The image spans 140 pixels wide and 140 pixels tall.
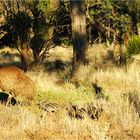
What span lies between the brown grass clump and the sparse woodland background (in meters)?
0.20

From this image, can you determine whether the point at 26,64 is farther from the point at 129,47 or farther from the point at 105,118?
the point at 105,118

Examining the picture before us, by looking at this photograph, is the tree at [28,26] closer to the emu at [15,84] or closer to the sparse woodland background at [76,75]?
the sparse woodland background at [76,75]

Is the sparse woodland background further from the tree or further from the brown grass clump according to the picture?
the brown grass clump

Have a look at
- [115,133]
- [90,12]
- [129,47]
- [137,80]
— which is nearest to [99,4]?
[90,12]

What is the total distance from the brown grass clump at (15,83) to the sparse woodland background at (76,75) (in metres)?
0.20

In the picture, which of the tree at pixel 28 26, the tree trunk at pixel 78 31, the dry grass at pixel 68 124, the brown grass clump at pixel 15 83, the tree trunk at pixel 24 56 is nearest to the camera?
the dry grass at pixel 68 124

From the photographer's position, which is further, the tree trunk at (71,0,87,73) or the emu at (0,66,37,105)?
the tree trunk at (71,0,87,73)

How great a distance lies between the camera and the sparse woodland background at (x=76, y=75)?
6906 millimetres

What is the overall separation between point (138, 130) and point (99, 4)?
19587mm

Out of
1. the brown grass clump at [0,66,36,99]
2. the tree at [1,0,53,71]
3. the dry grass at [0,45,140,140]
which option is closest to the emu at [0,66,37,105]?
the brown grass clump at [0,66,36,99]

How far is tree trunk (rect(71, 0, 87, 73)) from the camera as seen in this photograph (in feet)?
45.4

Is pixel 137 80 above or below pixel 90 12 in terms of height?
below

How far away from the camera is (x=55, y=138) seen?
657 centimetres

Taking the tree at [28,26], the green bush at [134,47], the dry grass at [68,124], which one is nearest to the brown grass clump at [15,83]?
the dry grass at [68,124]
